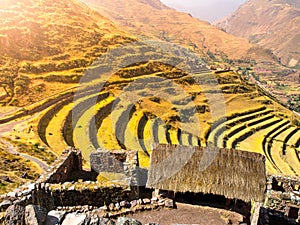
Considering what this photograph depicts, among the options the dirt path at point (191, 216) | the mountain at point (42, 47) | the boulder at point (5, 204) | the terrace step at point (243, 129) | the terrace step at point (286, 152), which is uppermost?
the mountain at point (42, 47)

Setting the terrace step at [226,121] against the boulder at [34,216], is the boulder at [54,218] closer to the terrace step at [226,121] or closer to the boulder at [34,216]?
the boulder at [34,216]

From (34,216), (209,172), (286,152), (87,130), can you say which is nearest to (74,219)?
(34,216)

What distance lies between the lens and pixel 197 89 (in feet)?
164

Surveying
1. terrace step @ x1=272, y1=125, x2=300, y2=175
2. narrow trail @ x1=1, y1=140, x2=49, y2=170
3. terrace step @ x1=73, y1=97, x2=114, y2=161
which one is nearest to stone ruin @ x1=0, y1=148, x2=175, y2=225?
narrow trail @ x1=1, y1=140, x2=49, y2=170

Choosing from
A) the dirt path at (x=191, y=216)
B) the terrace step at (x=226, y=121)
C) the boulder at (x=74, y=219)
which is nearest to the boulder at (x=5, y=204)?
the dirt path at (x=191, y=216)

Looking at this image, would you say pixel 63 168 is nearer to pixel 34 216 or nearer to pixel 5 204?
pixel 5 204

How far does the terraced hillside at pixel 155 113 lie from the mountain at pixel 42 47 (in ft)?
8.48

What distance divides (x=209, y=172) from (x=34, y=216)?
24.1 feet

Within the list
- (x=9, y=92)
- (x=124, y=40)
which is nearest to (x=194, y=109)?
(x=124, y=40)

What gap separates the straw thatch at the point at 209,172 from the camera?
10.1m

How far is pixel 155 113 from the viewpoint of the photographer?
39656mm

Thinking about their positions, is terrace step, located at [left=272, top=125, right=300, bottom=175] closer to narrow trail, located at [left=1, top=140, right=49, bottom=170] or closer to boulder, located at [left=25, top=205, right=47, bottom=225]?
narrow trail, located at [left=1, top=140, right=49, bottom=170]

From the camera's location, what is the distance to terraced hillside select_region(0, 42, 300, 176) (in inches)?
1172

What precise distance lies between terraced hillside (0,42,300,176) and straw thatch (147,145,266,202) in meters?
12.3
